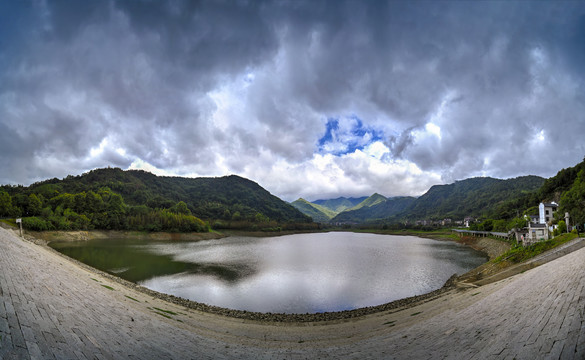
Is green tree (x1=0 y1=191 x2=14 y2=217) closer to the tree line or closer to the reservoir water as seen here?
the tree line

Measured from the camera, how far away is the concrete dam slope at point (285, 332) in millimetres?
5094

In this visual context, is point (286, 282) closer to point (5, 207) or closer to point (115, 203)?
point (5, 207)

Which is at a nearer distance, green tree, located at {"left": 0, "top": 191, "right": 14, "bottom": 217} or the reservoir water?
the reservoir water

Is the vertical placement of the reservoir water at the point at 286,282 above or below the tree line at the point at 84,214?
below

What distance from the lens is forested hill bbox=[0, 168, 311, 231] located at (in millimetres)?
66981

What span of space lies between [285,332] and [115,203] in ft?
305

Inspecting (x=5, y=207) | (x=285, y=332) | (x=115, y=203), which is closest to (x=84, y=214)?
(x=115, y=203)

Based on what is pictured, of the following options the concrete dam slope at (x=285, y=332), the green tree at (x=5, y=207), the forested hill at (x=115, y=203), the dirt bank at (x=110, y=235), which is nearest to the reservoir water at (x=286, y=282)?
the concrete dam slope at (x=285, y=332)

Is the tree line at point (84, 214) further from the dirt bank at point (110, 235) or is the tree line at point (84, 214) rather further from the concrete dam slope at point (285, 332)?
the concrete dam slope at point (285, 332)

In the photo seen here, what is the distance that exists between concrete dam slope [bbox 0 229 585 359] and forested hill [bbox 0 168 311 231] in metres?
70.4

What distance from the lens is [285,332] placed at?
12.2 m

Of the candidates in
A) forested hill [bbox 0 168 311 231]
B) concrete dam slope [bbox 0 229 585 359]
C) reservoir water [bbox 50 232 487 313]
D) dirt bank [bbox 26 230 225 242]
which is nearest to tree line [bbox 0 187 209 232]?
forested hill [bbox 0 168 311 231]

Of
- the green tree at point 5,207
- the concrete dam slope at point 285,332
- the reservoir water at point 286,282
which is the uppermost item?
the green tree at point 5,207

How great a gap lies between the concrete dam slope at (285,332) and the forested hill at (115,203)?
231ft
